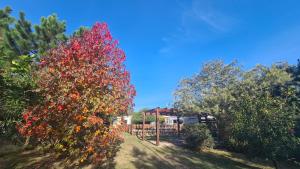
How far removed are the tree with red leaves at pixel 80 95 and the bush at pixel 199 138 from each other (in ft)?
37.9

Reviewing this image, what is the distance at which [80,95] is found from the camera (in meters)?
8.73

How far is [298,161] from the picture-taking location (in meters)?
17.6

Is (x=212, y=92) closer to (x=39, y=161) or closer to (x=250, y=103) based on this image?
(x=250, y=103)

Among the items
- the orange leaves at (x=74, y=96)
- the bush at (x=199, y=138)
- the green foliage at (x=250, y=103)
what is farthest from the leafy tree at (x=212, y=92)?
the orange leaves at (x=74, y=96)

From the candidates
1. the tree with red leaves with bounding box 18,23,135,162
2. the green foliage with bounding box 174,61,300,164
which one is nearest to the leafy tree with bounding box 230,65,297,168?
the green foliage with bounding box 174,61,300,164

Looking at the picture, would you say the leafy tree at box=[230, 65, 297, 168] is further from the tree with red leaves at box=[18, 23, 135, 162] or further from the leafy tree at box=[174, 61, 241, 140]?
the tree with red leaves at box=[18, 23, 135, 162]

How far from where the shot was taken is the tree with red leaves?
8.60 m

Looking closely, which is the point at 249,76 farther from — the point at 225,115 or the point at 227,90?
the point at 225,115

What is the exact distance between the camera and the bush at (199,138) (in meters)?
19.7

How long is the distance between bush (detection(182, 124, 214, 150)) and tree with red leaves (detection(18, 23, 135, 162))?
11553 mm

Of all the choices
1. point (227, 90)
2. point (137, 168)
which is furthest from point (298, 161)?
point (137, 168)

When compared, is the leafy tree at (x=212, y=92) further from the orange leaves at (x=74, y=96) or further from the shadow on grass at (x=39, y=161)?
the orange leaves at (x=74, y=96)

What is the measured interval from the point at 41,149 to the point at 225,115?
Result: 50.8 feet

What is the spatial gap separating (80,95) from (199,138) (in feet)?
44.4
